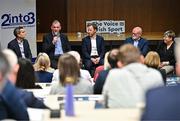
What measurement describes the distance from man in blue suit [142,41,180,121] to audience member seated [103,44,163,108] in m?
0.75

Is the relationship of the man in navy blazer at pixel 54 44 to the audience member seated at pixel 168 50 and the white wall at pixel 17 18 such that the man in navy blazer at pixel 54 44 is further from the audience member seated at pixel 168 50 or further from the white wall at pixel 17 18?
the audience member seated at pixel 168 50

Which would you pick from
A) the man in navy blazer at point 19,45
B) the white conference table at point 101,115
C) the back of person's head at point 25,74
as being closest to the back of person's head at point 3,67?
the white conference table at point 101,115

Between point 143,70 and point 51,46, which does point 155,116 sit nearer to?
point 143,70

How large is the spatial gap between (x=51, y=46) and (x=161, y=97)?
229 inches

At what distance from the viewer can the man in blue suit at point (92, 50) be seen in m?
8.12

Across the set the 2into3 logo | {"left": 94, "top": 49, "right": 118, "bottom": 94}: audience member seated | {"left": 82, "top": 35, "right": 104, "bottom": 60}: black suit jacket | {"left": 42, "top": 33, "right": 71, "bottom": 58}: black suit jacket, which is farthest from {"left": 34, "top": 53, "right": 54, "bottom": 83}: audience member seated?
the 2into3 logo

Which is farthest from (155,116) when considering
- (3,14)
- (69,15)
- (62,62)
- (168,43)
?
(69,15)

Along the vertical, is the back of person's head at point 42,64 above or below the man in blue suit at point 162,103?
below

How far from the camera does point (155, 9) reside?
1230 cm

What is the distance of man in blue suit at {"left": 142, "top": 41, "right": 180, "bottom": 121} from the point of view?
249 cm

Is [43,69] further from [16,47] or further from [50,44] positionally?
[50,44]

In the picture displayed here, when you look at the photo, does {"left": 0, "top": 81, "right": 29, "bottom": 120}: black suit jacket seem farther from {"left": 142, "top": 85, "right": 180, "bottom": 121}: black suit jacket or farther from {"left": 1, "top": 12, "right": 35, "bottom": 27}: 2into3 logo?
{"left": 1, "top": 12, "right": 35, "bottom": 27}: 2into3 logo

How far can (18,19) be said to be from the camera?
9.08 metres

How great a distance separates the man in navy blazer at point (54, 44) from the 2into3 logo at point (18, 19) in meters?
1.05
